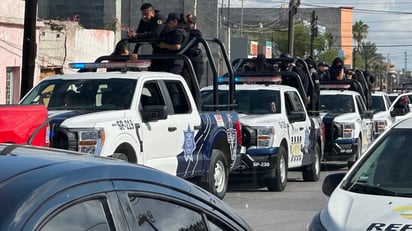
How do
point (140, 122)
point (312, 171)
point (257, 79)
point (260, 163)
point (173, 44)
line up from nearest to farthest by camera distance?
point (140, 122), point (173, 44), point (260, 163), point (257, 79), point (312, 171)

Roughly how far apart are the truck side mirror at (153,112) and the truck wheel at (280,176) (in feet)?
13.4

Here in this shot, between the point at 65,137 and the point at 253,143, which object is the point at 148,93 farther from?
the point at 253,143

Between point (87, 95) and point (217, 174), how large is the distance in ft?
8.40

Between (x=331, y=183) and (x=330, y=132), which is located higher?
(x=330, y=132)

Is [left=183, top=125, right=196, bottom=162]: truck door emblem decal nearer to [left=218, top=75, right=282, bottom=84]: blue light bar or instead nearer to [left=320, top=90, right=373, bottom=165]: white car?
[left=218, top=75, right=282, bottom=84]: blue light bar

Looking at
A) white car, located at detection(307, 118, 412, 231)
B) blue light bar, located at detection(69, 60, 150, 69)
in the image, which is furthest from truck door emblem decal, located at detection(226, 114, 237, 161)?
white car, located at detection(307, 118, 412, 231)

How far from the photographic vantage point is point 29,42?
48.2 ft

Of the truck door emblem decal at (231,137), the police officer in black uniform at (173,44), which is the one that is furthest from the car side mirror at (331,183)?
the police officer in black uniform at (173,44)

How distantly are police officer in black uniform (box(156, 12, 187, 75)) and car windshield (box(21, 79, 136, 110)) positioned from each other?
1835 millimetres

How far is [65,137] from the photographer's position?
9.64 m

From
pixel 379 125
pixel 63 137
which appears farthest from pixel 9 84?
pixel 63 137

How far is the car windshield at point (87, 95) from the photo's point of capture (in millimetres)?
10844

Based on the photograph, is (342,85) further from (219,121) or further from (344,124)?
(219,121)

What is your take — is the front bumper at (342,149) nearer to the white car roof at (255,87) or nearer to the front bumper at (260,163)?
the white car roof at (255,87)
